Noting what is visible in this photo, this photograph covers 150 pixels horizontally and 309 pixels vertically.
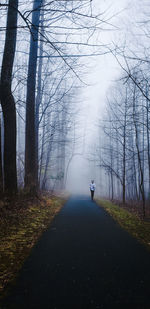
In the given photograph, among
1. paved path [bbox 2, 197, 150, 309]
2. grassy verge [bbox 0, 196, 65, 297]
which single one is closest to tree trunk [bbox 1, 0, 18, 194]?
grassy verge [bbox 0, 196, 65, 297]

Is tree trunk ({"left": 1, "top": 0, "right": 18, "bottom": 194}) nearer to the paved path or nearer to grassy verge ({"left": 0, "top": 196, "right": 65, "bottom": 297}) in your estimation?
grassy verge ({"left": 0, "top": 196, "right": 65, "bottom": 297})

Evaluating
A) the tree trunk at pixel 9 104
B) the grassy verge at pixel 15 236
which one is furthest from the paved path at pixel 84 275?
the tree trunk at pixel 9 104

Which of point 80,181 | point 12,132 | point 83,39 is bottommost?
point 80,181

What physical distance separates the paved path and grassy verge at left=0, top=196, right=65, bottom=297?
18 cm

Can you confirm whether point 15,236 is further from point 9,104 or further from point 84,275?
point 9,104

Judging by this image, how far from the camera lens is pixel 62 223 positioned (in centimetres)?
592

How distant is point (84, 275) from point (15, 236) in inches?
91.2

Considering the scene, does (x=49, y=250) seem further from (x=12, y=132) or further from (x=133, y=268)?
(x=12, y=132)

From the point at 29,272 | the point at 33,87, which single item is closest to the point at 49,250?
the point at 29,272

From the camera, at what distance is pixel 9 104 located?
6770mm

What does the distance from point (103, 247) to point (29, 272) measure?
1835mm

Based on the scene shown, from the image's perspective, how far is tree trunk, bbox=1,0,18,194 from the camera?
254 inches

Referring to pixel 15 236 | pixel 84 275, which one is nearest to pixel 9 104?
pixel 15 236

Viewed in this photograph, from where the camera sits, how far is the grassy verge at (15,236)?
279 cm
